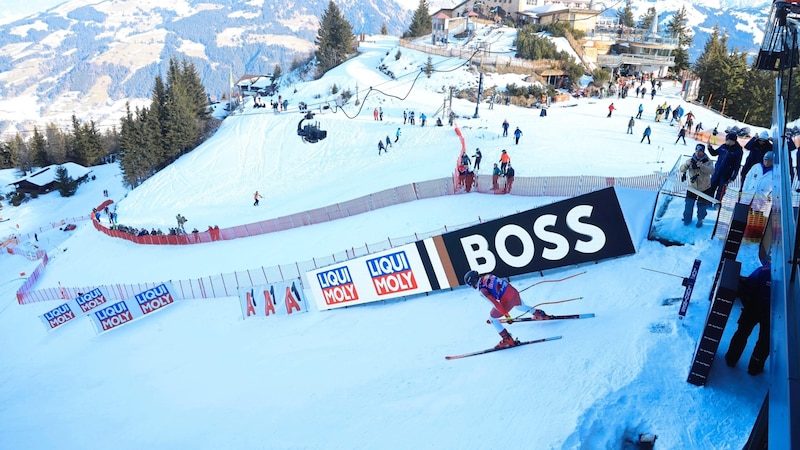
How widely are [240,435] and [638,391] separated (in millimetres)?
6663

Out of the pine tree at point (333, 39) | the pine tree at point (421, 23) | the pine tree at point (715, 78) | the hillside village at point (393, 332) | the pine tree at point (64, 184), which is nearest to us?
the hillside village at point (393, 332)

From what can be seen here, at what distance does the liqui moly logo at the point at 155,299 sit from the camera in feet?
58.9

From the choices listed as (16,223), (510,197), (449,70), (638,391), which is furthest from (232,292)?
(16,223)

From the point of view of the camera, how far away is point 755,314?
221 inches

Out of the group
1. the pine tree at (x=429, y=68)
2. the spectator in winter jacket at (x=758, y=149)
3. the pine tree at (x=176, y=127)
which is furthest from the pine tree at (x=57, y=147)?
the spectator in winter jacket at (x=758, y=149)

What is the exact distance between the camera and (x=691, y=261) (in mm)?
9805

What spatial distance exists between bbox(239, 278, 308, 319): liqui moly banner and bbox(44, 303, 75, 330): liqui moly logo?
30.8 ft

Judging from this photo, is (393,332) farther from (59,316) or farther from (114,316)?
(59,316)

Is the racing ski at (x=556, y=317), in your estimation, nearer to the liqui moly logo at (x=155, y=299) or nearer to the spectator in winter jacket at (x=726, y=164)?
the spectator in winter jacket at (x=726, y=164)

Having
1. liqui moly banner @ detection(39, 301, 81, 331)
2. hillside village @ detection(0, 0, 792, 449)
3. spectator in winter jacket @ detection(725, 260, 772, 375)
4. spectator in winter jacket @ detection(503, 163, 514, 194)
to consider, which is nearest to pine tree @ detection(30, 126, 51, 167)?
hillside village @ detection(0, 0, 792, 449)

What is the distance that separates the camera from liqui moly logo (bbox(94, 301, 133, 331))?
17.7 m

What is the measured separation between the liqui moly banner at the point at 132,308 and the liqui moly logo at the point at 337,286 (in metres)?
7.81

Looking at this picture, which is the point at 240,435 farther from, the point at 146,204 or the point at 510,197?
the point at 146,204

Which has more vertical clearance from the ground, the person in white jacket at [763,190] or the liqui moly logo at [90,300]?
the person in white jacket at [763,190]
